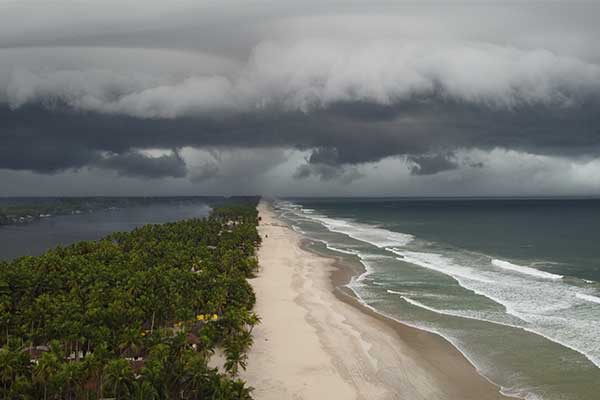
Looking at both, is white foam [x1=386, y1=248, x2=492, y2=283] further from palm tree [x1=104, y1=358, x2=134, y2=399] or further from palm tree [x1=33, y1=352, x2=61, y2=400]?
palm tree [x1=33, y1=352, x2=61, y2=400]

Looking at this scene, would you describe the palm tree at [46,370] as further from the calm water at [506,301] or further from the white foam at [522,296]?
the white foam at [522,296]

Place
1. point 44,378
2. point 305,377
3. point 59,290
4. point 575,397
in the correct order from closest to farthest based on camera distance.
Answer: point 44,378 < point 575,397 < point 305,377 < point 59,290

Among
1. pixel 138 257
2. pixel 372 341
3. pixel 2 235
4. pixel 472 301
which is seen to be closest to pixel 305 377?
pixel 372 341

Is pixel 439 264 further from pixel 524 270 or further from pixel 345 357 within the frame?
pixel 345 357

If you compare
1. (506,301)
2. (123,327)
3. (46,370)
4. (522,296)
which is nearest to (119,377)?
(46,370)

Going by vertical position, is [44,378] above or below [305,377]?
above

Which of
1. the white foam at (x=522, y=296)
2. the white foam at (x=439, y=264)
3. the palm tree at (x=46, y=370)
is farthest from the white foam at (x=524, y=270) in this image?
the palm tree at (x=46, y=370)

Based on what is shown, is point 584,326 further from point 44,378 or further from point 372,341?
point 44,378

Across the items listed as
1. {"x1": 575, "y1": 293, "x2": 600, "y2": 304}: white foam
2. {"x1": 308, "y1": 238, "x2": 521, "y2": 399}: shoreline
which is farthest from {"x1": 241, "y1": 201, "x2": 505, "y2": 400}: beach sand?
{"x1": 575, "y1": 293, "x2": 600, "y2": 304}: white foam
